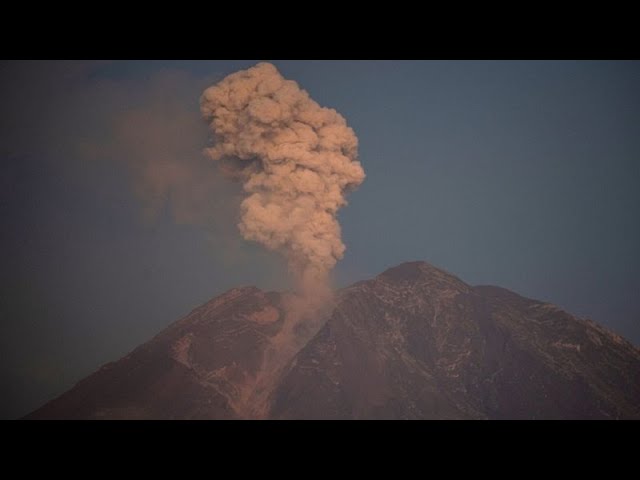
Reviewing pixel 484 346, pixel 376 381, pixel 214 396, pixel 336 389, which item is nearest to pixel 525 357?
pixel 484 346

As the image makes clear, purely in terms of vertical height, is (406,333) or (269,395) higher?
(406,333)

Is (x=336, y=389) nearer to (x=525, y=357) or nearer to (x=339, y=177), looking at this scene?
(x=525, y=357)

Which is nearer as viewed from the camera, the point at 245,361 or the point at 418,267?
the point at 245,361

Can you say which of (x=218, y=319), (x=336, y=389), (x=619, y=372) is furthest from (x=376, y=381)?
(x=619, y=372)

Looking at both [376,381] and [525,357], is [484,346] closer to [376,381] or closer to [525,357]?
[525,357]
